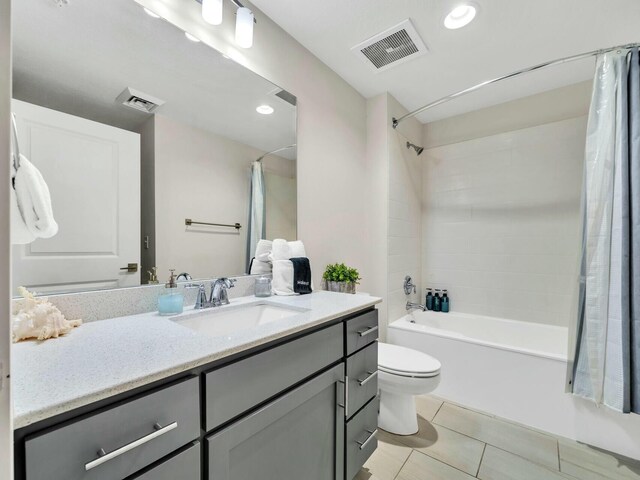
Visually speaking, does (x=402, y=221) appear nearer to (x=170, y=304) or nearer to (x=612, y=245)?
(x=612, y=245)

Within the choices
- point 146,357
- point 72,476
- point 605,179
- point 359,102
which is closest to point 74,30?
point 146,357

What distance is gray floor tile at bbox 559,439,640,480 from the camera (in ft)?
4.71

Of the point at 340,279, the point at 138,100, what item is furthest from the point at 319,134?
the point at 138,100

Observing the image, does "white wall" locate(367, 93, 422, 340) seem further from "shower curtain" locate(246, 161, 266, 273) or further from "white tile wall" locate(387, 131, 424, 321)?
"shower curtain" locate(246, 161, 266, 273)

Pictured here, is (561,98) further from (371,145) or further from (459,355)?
(459,355)

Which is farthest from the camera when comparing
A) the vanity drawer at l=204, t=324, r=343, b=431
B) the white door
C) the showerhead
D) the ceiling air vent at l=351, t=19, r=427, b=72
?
the showerhead

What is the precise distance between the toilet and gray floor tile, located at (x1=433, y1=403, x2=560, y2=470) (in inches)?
10.8

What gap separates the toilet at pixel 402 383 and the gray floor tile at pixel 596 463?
2.49 ft

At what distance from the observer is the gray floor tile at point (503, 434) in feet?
5.16

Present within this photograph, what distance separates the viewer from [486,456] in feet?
5.10

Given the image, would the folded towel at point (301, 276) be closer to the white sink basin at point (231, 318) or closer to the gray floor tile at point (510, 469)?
the white sink basin at point (231, 318)

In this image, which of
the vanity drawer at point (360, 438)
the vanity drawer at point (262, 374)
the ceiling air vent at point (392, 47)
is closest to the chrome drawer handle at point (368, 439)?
the vanity drawer at point (360, 438)

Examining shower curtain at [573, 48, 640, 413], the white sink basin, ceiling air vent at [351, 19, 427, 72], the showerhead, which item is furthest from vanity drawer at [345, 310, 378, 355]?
the showerhead

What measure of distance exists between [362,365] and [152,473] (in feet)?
2.84
